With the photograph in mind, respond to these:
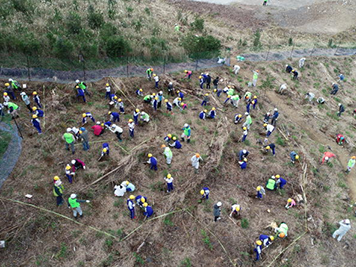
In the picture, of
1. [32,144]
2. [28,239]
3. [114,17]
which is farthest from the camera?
[114,17]

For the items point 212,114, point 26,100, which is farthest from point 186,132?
point 26,100

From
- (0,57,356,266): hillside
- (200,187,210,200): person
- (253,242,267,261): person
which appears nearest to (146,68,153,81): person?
(0,57,356,266): hillside

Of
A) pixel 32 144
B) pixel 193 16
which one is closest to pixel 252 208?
pixel 32 144

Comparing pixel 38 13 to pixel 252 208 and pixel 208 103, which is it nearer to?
pixel 208 103

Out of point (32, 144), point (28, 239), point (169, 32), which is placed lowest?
point (28, 239)

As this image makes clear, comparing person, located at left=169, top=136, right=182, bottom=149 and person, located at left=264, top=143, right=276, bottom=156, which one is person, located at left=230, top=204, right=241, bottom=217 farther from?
person, located at left=264, top=143, right=276, bottom=156

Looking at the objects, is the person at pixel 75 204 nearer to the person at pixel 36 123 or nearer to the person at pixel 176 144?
the person at pixel 36 123
